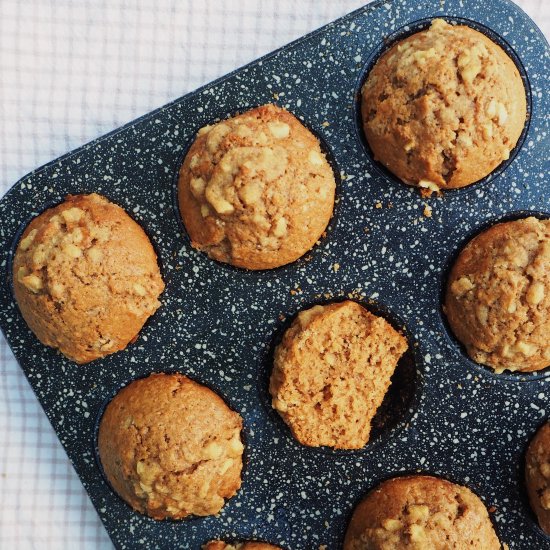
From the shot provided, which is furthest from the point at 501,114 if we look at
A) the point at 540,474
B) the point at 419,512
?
the point at 419,512

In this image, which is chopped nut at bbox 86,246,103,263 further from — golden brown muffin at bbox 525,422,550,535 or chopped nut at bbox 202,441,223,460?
golden brown muffin at bbox 525,422,550,535

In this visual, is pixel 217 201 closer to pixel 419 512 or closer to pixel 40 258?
pixel 40 258

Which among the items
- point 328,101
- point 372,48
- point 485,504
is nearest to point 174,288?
point 328,101

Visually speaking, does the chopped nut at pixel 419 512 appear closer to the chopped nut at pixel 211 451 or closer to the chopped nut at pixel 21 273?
the chopped nut at pixel 211 451

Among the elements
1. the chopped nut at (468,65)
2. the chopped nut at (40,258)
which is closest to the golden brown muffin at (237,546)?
the chopped nut at (40,258)

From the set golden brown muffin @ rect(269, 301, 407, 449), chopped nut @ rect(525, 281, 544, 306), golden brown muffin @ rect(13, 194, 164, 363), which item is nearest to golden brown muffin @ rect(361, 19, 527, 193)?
chopped nut @ rect(525, 281, 544, 306)

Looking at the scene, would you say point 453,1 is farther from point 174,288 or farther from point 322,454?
point 322,454
